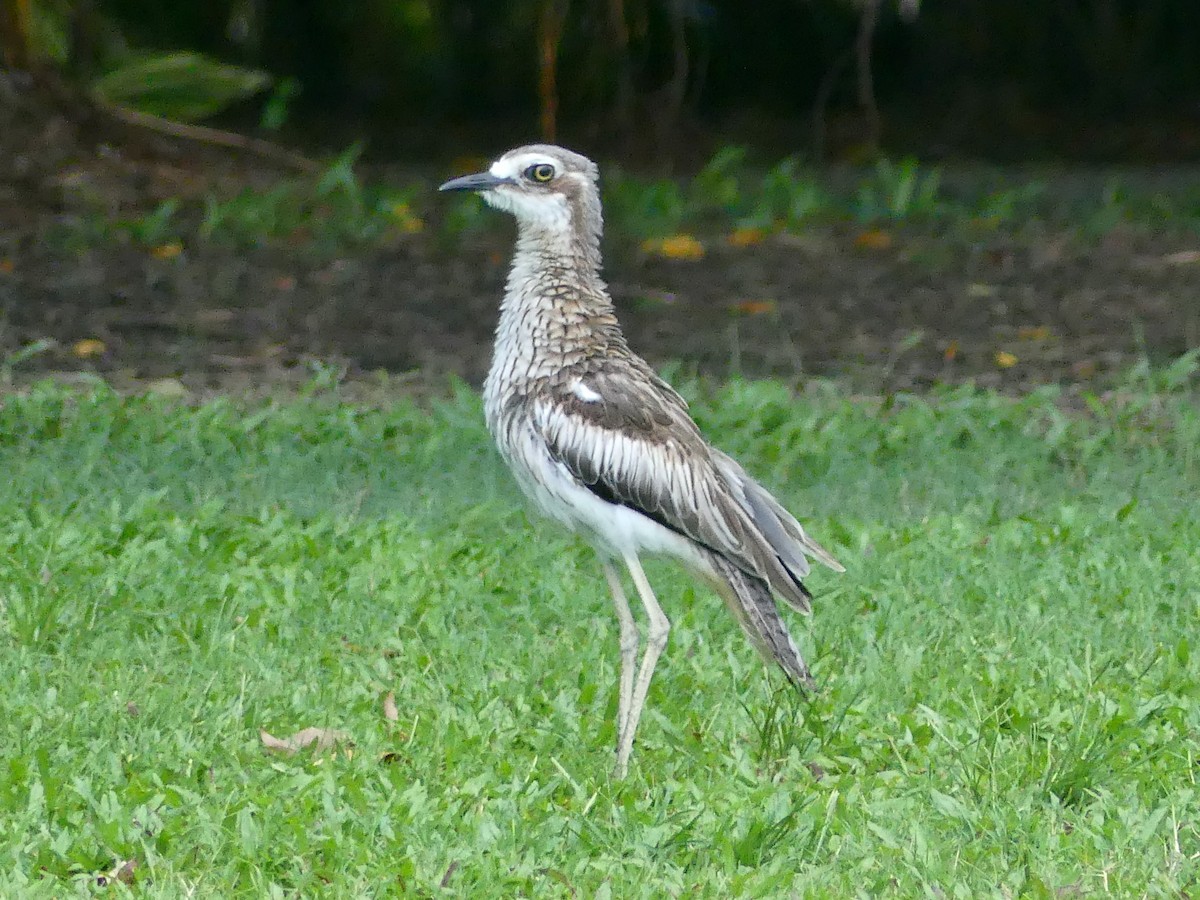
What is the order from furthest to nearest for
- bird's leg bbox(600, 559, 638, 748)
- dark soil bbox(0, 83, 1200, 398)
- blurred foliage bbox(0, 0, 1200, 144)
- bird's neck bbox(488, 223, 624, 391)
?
blurred foliage bbox(0, 0, 1200, 144), dark soil bbox(0, 83, 1200, 398), bird's neck bbox(488, 223, 624, 391), bird's leg bbox(600, 559, 638, 748)

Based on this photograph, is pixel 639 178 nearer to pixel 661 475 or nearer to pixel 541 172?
pixel 541 172

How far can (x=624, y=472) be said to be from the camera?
16.8ft

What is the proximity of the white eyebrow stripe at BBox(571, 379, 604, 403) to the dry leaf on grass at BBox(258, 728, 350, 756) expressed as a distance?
3.54 ft

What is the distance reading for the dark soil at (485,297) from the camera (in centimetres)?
1006

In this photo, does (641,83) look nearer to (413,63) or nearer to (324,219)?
(413,63)

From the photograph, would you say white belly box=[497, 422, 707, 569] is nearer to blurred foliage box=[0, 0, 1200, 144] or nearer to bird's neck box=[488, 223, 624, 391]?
bird's neck box=[488, 223, 624, 391]

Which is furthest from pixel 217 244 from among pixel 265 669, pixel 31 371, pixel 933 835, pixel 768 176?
pixel 933 835

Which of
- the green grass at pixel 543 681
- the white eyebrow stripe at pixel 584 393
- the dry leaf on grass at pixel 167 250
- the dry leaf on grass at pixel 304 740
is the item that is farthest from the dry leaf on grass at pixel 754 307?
the dry leaf on grass at pixel 304 740

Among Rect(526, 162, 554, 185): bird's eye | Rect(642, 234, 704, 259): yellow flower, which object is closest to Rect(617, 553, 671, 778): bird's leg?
Rect(526, 162, 554, 185): bird's eye

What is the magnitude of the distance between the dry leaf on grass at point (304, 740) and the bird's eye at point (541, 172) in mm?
1692

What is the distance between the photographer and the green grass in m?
4.26

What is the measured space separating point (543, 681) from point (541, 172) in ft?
4.79

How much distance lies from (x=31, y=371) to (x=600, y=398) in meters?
5.15

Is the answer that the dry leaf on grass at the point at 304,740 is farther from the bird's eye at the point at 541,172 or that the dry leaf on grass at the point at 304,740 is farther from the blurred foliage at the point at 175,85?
the blurred foliage at the point at 175,85
